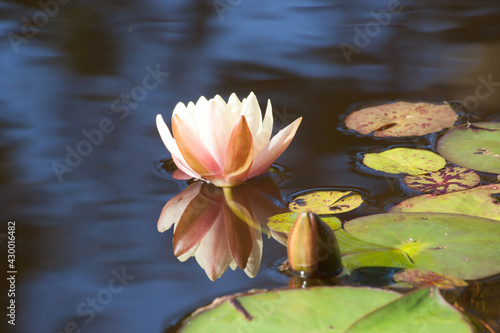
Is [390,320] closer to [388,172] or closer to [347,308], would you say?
[347,308]

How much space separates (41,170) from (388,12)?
2.24 metres

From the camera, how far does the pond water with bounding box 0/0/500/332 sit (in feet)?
3.87

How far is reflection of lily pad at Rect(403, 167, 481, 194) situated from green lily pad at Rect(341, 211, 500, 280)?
174mm

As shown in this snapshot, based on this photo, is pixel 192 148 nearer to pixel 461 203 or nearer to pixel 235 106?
pixel 235 106

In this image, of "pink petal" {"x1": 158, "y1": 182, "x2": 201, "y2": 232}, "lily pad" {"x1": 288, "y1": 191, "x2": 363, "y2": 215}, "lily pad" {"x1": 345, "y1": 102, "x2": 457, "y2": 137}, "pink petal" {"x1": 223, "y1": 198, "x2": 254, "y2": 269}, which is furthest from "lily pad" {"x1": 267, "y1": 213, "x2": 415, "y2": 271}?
"lily pad" {"x1": 345, "y1": 102, "x2": 457, "y2": 137}

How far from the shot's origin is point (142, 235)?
4.47 ft

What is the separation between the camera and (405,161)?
Result: 5.36 ft

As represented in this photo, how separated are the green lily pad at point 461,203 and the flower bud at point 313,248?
33 centimetres

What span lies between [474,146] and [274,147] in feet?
2.19

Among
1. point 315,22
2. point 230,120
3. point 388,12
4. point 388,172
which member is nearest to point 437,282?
point 388,172

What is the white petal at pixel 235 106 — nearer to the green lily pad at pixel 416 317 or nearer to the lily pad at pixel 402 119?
the lily pad at pixel 402 119

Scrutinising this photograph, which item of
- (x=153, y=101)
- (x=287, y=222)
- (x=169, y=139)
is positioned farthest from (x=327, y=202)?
(x=153, y=101)

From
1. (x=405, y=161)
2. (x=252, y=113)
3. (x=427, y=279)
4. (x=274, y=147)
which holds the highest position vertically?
(x=252, y=113)

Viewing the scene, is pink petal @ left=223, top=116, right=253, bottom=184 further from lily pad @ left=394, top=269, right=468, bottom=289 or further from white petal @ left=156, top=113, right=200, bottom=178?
lily pad @ left=394, top=269, right=468, bottom=289
